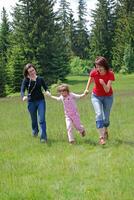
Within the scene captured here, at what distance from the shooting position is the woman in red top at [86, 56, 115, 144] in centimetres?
1142

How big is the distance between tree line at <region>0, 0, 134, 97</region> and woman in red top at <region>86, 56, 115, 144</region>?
4417 centimetres

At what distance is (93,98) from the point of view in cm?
1192

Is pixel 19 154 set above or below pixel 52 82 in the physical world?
above

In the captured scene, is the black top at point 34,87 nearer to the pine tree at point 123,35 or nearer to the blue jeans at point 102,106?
the blue jeans at point 102,106

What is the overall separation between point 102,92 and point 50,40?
52535mm

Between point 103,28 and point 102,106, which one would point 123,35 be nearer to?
point 103,28

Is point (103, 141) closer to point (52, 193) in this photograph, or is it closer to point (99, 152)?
point (99, 152)

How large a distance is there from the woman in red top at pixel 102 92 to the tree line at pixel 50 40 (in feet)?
145

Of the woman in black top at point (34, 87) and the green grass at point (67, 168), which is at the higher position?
the woman in black top at point (34, 87)

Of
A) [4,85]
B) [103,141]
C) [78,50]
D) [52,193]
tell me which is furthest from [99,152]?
[78,50]

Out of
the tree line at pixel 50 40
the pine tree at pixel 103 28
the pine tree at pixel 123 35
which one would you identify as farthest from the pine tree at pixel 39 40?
the pine tree at pixel 103 28

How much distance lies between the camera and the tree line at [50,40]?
6112 cm

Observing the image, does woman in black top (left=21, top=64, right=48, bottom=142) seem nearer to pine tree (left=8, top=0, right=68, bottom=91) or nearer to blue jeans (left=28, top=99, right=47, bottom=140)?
blue jeans (left=28, top=99, right=47, bottom=140)

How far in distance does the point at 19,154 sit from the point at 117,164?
107 inches
